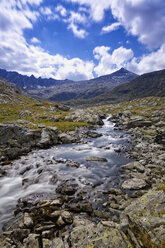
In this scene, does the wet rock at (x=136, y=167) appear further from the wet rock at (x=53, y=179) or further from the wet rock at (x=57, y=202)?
the wet rock at (x=57, y=202)

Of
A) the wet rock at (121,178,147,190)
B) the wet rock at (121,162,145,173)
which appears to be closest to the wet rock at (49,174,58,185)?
the wet rock at (121,178,147,190)

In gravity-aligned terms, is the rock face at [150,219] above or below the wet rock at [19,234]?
above

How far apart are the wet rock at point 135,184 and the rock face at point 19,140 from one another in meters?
20.2

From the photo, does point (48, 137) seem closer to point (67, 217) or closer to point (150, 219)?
point (67, 217)

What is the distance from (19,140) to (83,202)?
21.5m

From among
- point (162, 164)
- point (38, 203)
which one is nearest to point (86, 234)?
point (38, 203)

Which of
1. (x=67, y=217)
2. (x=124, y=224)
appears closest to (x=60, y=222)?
(x=67, y=217)

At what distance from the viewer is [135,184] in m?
14.2

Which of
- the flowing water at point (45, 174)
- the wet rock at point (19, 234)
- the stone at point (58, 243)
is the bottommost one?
the flowing water at point (45, 174)

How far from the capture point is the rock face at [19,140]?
2458 cm

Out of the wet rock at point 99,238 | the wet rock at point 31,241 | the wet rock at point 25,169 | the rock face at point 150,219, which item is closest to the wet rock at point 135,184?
the rock face at point 150,219

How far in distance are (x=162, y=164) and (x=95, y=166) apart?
9.87m

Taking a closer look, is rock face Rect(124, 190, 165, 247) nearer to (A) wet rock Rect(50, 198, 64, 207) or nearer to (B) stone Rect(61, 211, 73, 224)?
(B) stone Rect(61, 211, 73, 224)

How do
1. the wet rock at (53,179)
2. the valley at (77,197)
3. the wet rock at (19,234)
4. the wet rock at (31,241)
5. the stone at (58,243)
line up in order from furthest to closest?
the wet rock at (53,179)
the wet rock at (19,234)
the wet rock at (31,241)
the stone at (58,243)
the valley at (77,197)
